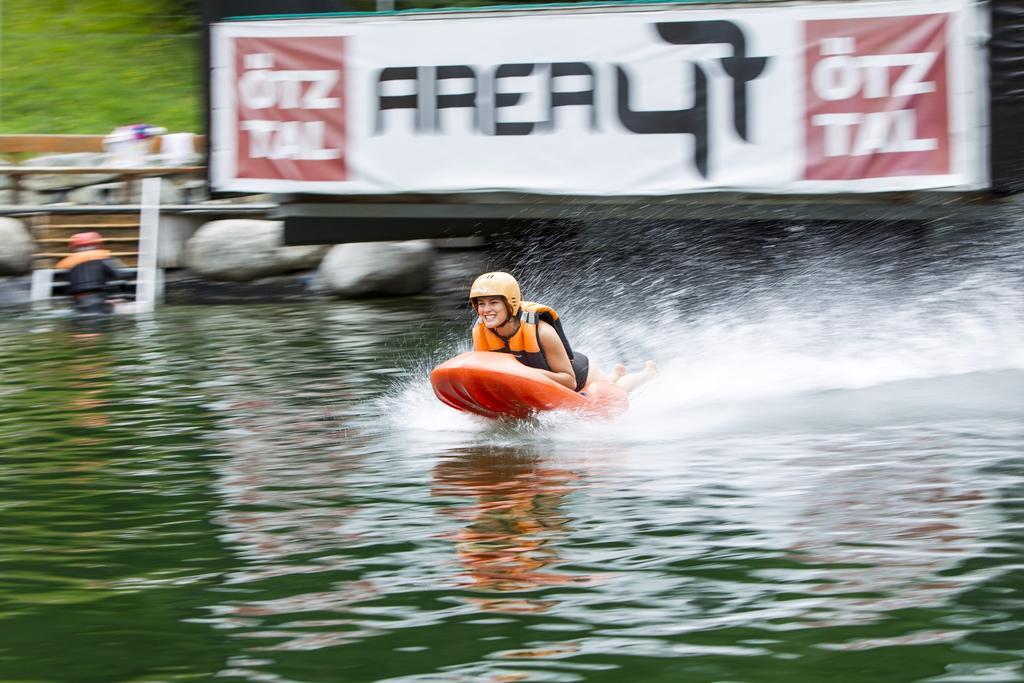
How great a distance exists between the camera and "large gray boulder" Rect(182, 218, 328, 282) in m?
20.0

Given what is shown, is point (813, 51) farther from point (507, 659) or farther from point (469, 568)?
point (507, 659)

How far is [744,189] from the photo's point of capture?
12906 mm

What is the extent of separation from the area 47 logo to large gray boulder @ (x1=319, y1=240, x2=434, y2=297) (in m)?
7.67

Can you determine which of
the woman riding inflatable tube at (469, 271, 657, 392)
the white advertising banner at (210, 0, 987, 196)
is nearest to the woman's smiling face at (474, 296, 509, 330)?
the woman riding inflatable tube at (469, 271, 657, 392)

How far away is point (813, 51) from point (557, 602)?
8117 mm

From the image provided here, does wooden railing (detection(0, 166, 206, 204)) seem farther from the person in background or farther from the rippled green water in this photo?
the rippled green water

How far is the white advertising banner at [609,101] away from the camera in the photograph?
12.2 m

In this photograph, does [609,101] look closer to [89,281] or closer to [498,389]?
[498,389]

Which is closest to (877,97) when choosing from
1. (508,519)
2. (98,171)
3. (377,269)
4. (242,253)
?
(508,519)

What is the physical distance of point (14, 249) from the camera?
65.3ft

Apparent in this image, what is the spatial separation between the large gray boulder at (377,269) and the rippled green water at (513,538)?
7.87 metres

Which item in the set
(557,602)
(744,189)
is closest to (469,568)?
(557,602)

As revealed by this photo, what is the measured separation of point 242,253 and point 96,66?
27.7 ft

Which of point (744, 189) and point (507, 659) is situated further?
point (744, 189)
